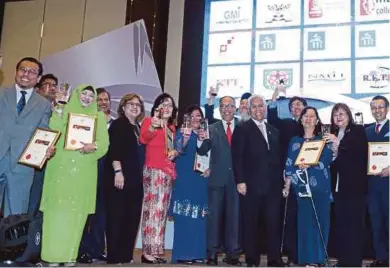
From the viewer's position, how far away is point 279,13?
223 inches

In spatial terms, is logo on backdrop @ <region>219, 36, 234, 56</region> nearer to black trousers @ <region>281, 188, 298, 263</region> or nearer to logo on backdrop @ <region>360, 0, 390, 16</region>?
logo on backdrop @ <region>360, 0, 390, 16</region>

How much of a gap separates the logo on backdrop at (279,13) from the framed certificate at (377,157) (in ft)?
7.87

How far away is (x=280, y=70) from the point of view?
18.1 ft

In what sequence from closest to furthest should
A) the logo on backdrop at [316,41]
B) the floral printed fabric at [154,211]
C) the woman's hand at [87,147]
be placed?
the woman's hand at [87,147]
the floral printed fabric at [154,211]
the logo on backdrop at [316,41]

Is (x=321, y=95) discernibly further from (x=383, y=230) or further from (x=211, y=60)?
(x=383, y=230)

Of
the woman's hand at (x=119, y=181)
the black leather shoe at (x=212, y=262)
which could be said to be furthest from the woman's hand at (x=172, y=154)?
the black leather shoe at (x=212, y=262)

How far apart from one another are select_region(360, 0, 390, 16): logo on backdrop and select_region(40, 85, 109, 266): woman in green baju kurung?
10.9 ft

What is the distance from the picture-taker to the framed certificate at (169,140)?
3781 mm

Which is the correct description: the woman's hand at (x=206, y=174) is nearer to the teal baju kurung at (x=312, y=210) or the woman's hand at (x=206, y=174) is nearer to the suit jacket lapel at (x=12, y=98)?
the teal baju kurung at (x=312, y=210)

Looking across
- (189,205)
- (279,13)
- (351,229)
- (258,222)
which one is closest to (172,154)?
(189,205)

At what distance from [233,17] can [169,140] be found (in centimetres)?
245

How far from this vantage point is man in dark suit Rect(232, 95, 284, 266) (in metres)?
3.57

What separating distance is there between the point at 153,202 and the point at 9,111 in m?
1.20

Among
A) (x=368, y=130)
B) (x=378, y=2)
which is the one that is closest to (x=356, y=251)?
(x=368, y=130)
